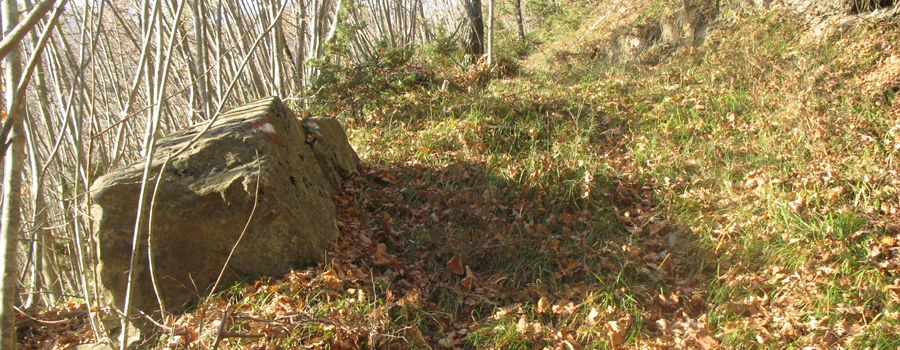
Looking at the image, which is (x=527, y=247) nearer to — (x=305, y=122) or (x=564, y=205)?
(x=564, y=205)

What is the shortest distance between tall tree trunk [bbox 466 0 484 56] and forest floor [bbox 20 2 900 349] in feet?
8.15

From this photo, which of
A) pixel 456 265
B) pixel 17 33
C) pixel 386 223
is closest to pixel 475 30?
A: pixel 386 223

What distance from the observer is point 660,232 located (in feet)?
13.9

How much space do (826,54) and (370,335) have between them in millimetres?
5832

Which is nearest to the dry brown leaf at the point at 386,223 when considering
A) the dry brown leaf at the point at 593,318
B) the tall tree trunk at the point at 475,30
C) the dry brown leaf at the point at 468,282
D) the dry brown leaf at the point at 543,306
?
the dry brown leaf at the point at 468,282

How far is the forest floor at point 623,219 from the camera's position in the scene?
3.02m

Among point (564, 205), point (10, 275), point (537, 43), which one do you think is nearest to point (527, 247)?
point (564, 205)

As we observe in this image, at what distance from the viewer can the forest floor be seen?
302 cm

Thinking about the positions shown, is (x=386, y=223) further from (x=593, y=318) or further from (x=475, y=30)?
(x=475, y=30)

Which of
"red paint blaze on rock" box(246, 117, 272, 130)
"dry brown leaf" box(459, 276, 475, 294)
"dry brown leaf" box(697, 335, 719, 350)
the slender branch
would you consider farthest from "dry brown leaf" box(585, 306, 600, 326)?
the slender branch

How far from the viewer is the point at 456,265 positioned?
3.97m

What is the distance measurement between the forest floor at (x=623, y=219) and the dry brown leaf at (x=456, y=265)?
0.02 meters

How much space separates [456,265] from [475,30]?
5.78 meters

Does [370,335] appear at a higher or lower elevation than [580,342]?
higher
